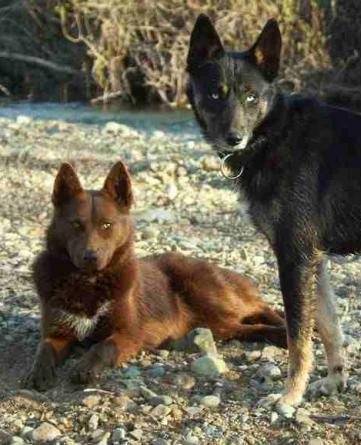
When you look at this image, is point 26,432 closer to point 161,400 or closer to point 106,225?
point 161,400

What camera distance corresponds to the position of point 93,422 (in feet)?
16.8

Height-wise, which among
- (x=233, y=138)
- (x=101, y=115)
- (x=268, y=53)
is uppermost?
(x=268, y=53)

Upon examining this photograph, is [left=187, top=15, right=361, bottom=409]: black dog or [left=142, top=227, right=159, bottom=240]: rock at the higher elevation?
[left=187, top=15, right=361, bottom=409]: black dog

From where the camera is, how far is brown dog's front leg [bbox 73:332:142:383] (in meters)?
5.53

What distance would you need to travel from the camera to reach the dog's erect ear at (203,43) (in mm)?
5738

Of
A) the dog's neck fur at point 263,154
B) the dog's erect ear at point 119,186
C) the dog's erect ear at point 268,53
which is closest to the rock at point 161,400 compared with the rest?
the dog's neck fur at point 263,154

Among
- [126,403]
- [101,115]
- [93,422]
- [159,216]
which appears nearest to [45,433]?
[93,422]

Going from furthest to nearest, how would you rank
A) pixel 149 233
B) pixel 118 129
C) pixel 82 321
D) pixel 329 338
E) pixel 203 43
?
pixel 118 129 < pixel 149 233 < pixel 82 321 < pixel 203 43 < pixel 329 338

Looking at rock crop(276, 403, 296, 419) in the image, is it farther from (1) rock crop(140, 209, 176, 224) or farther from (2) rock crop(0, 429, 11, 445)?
(1) rock crop(140, 209, 176, 224)

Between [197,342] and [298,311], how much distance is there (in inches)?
33.4

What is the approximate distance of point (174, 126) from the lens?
16.7 m

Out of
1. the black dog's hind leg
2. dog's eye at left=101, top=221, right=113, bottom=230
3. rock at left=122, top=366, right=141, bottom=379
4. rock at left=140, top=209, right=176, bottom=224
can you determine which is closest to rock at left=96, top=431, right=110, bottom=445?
rock at left=122, top=366, right=141, bottom=379

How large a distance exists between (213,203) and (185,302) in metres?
4.24

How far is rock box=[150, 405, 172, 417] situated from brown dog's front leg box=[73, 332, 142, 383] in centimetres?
46
